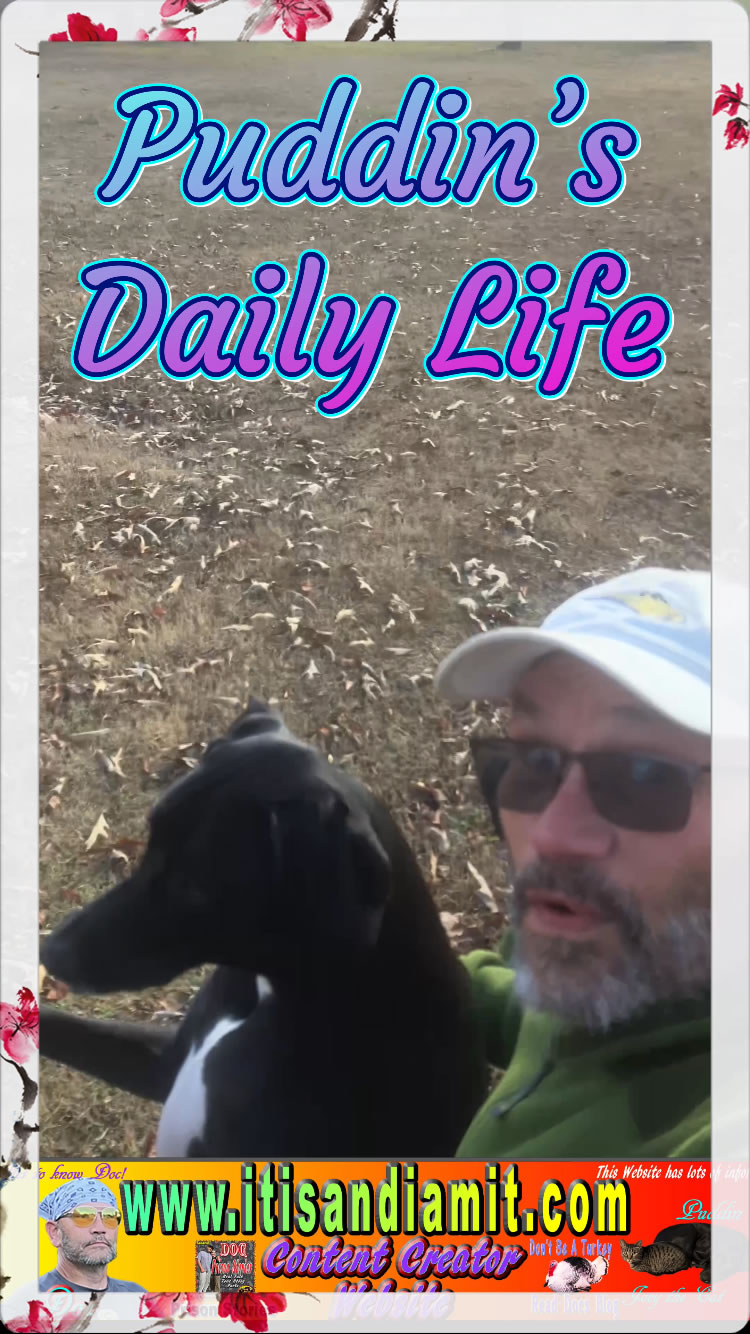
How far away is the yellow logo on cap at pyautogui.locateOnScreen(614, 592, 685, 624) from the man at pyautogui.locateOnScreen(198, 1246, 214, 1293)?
1.41 m

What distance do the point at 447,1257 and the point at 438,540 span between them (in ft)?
4.35

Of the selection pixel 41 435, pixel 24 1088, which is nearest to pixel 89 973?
pixel 24 1088

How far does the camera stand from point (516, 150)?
181 centimetres

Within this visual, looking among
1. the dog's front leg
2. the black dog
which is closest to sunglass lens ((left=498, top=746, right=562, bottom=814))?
the black dog

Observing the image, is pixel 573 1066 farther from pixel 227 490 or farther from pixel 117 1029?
pixel 227 490

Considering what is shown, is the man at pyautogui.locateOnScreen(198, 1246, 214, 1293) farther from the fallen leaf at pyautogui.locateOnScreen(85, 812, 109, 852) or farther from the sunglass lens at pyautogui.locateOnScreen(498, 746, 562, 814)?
the sunglass lens at pyautogui.locateOnScreen(498, 746, 562, 814)

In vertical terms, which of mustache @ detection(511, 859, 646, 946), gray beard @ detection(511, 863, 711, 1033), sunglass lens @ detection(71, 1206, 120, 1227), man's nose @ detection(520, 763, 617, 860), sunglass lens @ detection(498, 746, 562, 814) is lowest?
sunglass lens @ detection(71, 1206, 120, 1227)

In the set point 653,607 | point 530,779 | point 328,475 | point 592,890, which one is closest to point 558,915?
point 592,890

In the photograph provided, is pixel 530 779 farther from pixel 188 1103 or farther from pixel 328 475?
pixel 188 1103

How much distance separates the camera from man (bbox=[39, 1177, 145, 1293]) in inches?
70.2

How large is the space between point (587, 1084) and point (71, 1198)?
3.21 ft

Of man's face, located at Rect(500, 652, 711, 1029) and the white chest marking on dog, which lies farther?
the white chest marking on dog

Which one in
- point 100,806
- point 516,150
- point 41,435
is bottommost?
A: point 100,806

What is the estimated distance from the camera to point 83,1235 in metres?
1.80
